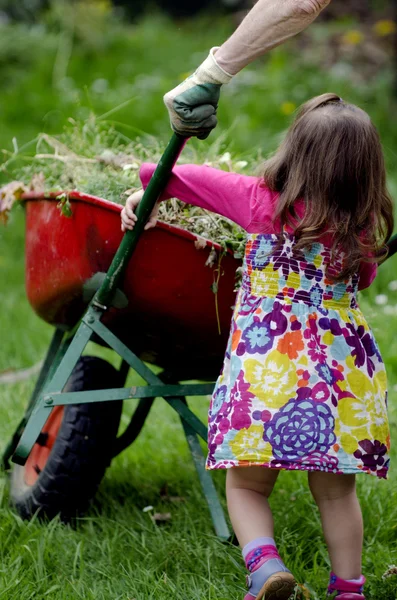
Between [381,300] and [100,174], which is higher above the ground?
[100,174]

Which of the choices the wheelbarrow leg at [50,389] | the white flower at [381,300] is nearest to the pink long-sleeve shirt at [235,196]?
the wheelbarrow leg at [50,389]

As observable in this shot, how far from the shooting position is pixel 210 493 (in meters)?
2.50

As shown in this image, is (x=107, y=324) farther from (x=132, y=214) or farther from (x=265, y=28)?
(x=265, y=28)

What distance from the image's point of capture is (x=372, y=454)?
1.97m

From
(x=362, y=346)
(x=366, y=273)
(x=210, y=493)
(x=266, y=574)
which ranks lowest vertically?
(x=210, y=493)

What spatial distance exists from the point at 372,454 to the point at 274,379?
0.29m

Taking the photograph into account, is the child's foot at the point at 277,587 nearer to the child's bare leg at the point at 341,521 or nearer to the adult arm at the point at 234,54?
the child's bare leg at the point at 341,521

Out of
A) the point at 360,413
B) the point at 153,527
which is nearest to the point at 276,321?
the point at 360,413

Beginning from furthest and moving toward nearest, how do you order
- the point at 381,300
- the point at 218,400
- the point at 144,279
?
the point at 381,300 → the point at 144,279 → the point at 218,400

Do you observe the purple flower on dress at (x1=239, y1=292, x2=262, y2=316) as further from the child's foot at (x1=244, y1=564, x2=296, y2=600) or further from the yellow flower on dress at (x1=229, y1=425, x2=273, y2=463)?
the child's foot at (x1=244, y1=564, x2=296, y2=600)

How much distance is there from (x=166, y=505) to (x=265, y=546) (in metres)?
0.91

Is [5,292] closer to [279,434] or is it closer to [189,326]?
[189,326]

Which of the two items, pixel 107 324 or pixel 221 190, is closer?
pixel 221 190

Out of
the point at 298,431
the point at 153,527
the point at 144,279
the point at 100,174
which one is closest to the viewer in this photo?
the point at 298,431
